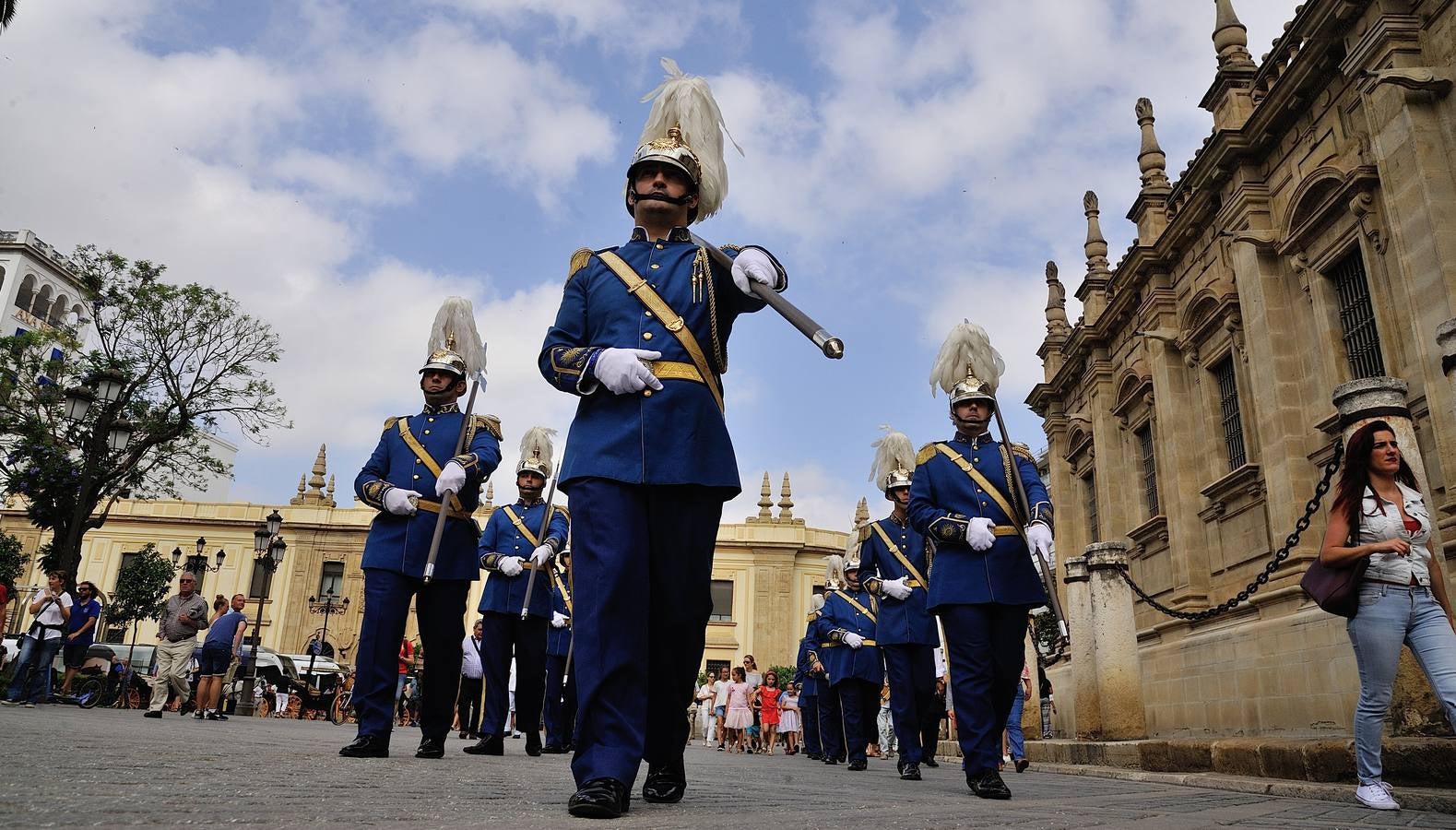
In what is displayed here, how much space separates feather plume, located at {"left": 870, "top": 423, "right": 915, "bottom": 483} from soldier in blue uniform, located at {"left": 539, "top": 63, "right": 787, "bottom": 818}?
7.03 m

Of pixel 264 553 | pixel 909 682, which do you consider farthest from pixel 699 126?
pixel 264 553

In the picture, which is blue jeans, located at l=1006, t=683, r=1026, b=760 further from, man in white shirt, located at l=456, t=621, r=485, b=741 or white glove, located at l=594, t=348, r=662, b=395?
white glove, located at l=594, t=348, r=662, b=395

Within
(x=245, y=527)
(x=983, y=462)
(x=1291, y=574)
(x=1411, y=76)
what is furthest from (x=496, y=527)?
(x=245, y=527)

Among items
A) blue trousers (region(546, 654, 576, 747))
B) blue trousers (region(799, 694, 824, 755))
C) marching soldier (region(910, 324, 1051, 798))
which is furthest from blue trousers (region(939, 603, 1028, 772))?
blue trousers (region(799, 694, 824, 755))

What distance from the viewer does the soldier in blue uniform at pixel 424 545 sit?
581 cm

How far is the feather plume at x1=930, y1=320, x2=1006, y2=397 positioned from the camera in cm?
729

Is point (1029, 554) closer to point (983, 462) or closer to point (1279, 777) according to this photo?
point (983, 462)

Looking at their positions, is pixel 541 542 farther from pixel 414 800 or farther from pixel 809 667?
pixel 809 667

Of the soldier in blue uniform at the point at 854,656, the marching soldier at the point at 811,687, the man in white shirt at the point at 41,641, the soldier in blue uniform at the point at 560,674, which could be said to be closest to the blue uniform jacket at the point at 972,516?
the soldier in blue uniform at the point at 560,674

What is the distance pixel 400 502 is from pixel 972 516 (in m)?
3.40

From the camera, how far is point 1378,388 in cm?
656

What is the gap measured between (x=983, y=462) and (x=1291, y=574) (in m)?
7.99

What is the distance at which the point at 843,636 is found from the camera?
1162 centimetres

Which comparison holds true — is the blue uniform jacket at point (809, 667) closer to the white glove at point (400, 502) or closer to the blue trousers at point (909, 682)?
the blue trousers at point (909, 682)
